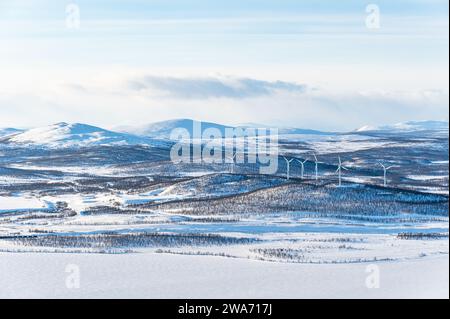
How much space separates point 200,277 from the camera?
120ft

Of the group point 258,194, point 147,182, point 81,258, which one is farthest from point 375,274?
point 147,182

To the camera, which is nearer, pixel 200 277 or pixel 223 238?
pixel 200 277

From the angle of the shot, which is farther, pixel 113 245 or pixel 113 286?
pixel 113 245

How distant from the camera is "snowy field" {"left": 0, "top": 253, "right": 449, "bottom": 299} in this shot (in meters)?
32.4

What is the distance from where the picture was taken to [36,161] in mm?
168000

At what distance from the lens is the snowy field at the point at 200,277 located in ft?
106

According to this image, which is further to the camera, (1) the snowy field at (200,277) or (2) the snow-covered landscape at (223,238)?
(2) the snow-covered landscape at (223,238)

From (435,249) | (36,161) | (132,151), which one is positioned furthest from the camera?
(132,151)

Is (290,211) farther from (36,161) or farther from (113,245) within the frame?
(36,161)

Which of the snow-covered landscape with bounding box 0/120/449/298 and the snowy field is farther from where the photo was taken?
the snow-covered landscape with bounding box 0/120/449/298

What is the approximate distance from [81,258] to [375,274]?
54.2 ft

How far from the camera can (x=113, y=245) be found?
158 feet
